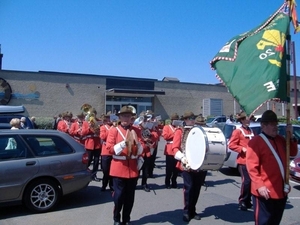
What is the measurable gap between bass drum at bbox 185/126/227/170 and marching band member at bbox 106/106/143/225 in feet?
2.95

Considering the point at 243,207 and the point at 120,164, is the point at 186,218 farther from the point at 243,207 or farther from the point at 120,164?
the point at 120,164

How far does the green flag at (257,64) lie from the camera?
381cm

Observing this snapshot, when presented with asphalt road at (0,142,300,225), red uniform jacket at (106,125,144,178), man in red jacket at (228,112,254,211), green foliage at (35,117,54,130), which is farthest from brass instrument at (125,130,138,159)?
green foliage at (35,117,54,130)

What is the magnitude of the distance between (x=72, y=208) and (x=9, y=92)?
23.9m

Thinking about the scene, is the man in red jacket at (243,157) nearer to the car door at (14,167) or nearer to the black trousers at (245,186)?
the black trousers at (245,186)

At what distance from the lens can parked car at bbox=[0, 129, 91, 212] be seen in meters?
6.02

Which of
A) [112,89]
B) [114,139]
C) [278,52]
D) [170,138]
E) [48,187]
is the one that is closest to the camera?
[278,52]

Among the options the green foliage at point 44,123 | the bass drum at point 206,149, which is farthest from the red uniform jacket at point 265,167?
the green foliage at point 44,123

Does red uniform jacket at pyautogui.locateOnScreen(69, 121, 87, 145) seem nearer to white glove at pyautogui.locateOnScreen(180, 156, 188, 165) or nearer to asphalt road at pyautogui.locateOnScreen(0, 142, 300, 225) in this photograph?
asphalt road at pyautogui.locateOnScreen(0, 142, 300, 225)

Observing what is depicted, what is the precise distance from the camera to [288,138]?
3.95 metres

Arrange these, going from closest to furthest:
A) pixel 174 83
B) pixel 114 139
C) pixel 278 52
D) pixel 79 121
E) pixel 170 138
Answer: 1. pixel 278 52
2. pixel 114 139
3. pixel 170 138
4. pixel 79 121
5. pixel 174 83

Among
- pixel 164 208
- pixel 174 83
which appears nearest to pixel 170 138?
pixel 164 208

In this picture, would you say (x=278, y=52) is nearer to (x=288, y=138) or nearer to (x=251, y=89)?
(x=251, y=89)

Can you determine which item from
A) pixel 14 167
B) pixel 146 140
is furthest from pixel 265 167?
pixel 146 140
